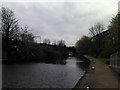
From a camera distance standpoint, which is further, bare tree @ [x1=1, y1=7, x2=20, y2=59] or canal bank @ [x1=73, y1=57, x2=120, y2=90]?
bare tree @ [x1=1, y1=7, x2=20, y2=59]

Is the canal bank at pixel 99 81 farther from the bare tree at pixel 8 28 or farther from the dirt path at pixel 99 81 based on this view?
the bare tree at pixel 8 28

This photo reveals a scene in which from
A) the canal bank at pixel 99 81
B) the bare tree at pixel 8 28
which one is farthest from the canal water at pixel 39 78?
the bare tree at pixel 8 28

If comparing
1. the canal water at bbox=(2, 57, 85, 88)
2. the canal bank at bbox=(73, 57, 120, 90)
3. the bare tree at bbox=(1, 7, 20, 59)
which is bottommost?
the canal water at bbox=(2, 57, 85, 88)

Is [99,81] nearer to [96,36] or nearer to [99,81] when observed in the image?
[99,81]

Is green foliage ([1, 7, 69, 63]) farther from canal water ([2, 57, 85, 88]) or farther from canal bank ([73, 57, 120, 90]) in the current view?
canal bank ([73, 57, 120, 90])

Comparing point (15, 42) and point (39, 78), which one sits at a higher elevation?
point (15, 42)

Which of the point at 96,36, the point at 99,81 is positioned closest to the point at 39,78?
the point at 99,81

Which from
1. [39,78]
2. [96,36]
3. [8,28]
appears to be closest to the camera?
[39,78]

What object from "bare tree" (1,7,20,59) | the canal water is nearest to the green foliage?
"bare tree" (1,7,20,59)

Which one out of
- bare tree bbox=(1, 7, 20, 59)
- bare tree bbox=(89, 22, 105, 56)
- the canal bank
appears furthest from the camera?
bare tree bbox=(89, 22, 105, 56)

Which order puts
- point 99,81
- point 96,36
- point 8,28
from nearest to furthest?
point 99,81 → point 8,28 → point 96,36

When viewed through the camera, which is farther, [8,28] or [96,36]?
[96,36]

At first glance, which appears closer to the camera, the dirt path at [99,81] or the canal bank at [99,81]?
the canal bank at [99,81]

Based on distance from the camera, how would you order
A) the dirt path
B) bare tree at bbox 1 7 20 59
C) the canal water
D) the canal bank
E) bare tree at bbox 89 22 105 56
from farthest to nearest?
bare tree at bbox 89 22 105 56
bare tree at bbox 1 7 20 59
the canal water
the dirt path
the canal bank
